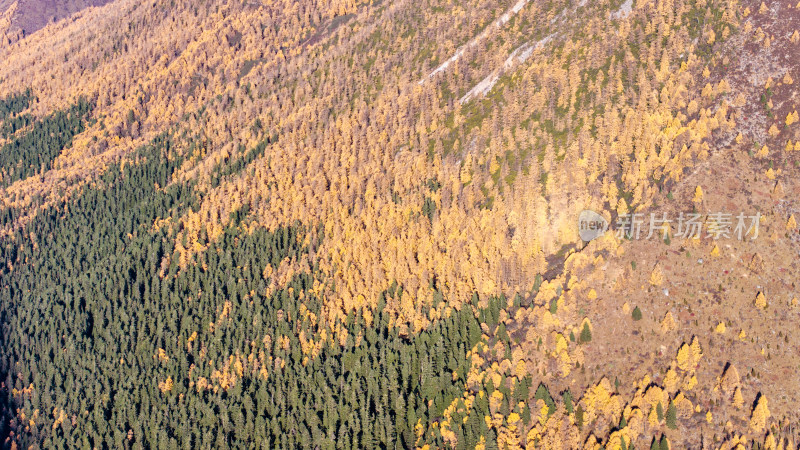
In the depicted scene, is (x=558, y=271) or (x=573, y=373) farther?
(x=558, y=271)

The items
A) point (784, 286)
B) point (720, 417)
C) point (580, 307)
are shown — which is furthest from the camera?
point (580, 307)

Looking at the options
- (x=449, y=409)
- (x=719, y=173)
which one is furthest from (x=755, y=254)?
(x=449, y=409)

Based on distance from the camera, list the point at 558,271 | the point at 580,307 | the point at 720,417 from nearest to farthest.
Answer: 1. the point at 720,417
2. the point at 580,307
3. the point at 558,271

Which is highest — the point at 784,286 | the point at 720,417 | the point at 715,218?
the point at 715,218

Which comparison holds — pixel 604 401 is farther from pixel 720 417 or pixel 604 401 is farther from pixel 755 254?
pixel 755 254

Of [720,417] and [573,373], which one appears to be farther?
[573,373]

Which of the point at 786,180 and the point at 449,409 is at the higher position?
the point at 786,180

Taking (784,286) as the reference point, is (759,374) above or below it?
below

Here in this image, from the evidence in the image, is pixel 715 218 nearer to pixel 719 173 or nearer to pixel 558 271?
pixel 719 173

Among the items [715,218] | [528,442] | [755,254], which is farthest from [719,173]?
[528,442]
